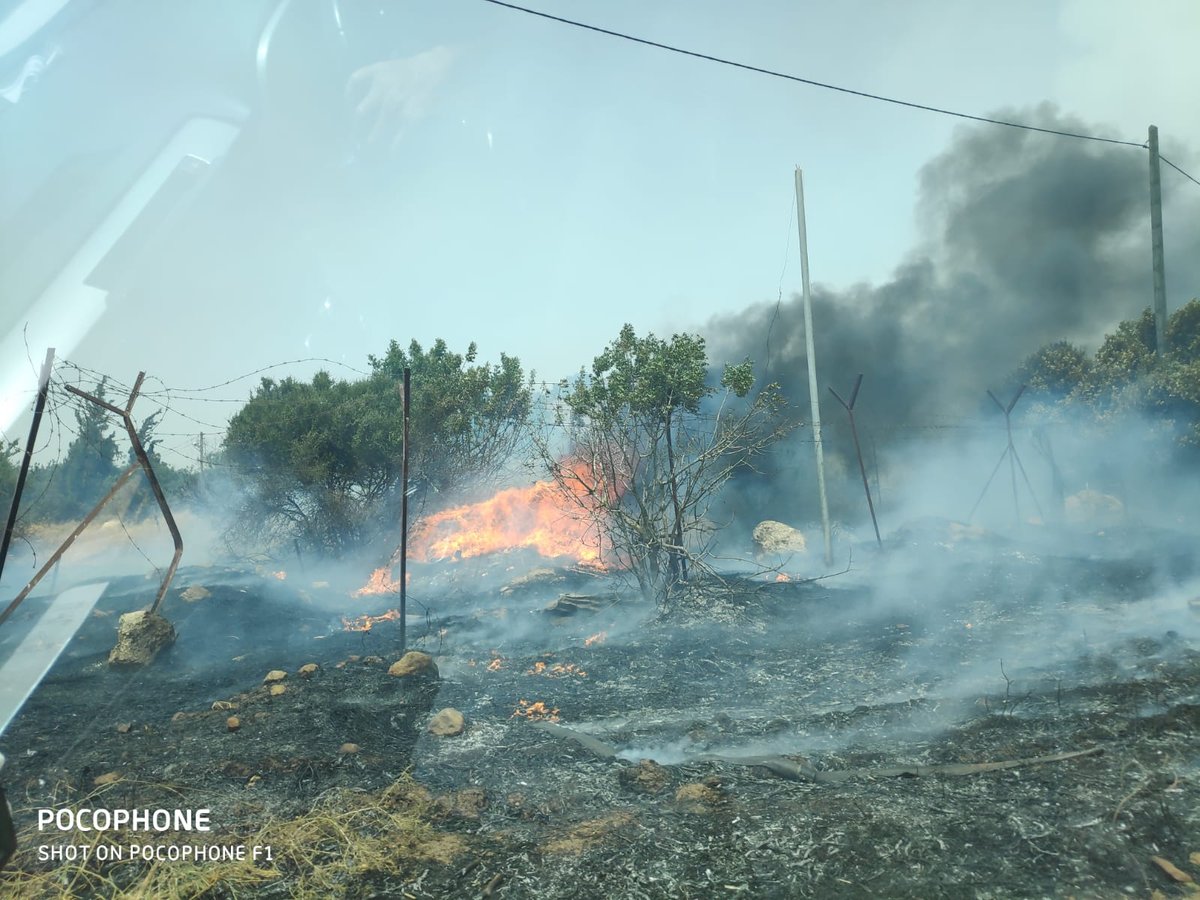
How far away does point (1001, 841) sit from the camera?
4859 millimetres

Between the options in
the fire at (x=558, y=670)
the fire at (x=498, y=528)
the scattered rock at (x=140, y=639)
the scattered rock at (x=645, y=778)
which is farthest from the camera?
the fire at (x=498, y=528)

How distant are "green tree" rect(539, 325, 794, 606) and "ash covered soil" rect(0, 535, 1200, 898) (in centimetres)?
132

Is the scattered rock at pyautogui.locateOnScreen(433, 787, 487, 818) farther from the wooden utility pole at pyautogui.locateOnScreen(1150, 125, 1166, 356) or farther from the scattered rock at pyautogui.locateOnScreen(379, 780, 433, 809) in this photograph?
the wooden utility pole at pyautogui.locateOnScreen(1150, 125, 1166, 356)

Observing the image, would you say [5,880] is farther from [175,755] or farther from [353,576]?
[353,576]

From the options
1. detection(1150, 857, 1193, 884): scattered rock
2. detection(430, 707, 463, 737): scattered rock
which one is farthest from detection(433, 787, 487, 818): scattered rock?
detection(1150, 857, 1193, 884): scattered rock

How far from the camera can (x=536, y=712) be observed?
8.99 m

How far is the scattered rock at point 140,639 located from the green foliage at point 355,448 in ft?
32.0

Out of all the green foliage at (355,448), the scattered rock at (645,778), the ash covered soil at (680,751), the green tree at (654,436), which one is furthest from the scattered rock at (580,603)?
the green foliage at (355,448)

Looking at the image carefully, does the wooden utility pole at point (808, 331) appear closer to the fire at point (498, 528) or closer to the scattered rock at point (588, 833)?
the fire at point (498, 528)

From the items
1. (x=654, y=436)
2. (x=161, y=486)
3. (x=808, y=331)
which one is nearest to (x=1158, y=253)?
(x=808, y=331)

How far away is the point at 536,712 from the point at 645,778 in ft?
9.47

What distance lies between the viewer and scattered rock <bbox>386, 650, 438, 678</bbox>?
34.5 feet

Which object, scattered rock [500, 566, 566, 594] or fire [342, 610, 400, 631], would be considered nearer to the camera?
fire [342, 610, 400, 631]

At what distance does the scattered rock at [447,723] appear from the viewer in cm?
827
